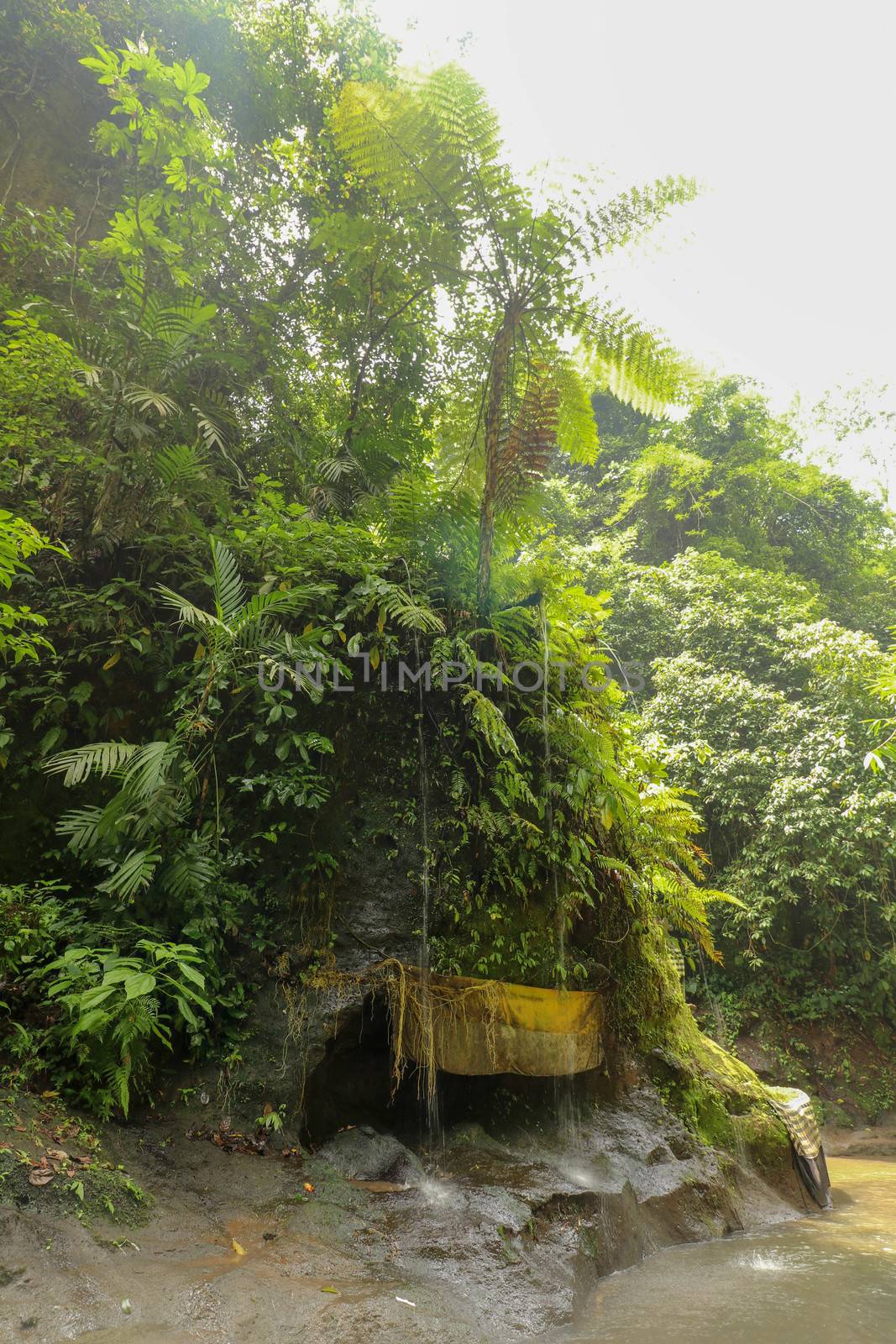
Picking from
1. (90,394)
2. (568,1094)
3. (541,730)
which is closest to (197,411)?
(90,394)

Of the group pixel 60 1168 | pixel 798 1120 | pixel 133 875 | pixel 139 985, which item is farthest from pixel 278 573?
pixel 798 1120

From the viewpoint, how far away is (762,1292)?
136 inches

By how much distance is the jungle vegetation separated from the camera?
4227mm

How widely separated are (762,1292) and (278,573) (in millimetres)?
5024

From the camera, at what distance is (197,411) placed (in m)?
6.24

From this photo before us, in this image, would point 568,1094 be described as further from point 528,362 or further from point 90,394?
point 90,394

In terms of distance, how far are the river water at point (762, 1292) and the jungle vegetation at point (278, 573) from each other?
1.42 meters

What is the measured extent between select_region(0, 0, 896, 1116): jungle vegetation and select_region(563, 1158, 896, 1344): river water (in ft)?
4.66

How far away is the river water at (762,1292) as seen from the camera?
2.99 metres

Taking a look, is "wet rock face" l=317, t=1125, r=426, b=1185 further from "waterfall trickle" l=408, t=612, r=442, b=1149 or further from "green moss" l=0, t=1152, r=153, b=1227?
"green moss" l=0, t=1152, r=153, b=1227

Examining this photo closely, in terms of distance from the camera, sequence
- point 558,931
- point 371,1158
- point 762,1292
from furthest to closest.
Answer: point 558,931, point 371,1158, point 762,1292

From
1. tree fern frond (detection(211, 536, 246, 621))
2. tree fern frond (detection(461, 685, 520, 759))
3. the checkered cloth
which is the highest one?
tree fern frond (detection(211, 536, 246, 621))

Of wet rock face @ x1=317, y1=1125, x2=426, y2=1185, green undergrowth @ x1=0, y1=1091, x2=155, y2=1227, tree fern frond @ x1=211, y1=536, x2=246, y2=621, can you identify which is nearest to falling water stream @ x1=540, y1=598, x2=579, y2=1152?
wet rock face @ x1=317, y1=1125, x2=426, y2=1185

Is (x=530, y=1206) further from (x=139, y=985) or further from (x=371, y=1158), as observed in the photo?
(x=139, y=985)
